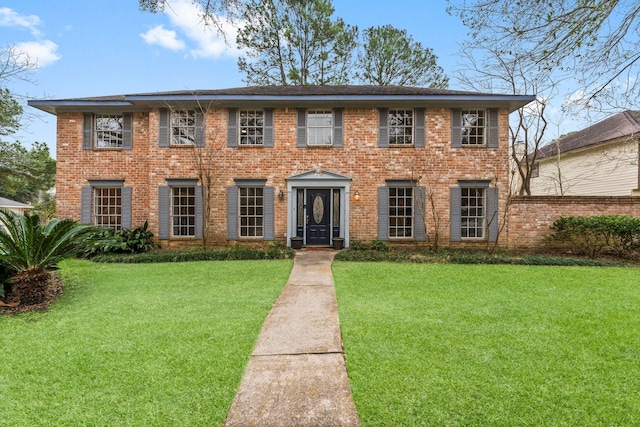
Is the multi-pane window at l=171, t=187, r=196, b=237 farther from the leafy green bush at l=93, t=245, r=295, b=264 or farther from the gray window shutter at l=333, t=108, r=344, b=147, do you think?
the gray window shutter at l=333, t=108, r=344, b=147

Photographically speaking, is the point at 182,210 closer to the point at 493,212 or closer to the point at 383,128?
the point at 383,128

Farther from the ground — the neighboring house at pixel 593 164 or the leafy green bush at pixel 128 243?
the neighboring house at pixel 593 164

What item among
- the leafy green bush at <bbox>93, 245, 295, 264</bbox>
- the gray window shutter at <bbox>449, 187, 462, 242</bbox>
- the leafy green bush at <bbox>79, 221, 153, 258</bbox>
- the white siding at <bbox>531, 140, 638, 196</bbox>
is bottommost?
the leafy green bush at <bbox>93, 245, 295, 264</bbox>

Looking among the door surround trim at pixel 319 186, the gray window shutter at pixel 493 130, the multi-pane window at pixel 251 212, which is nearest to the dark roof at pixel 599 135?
the gray window shutter at pixel 493 130

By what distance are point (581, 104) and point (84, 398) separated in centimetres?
604

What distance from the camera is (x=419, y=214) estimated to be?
11.0 meters

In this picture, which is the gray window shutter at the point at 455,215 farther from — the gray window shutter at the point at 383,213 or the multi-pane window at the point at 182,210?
the multi-pane window at the point at 182,210

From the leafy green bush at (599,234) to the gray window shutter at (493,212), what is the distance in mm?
1714

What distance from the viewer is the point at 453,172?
10961mm

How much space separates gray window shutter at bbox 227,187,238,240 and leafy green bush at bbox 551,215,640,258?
1036 centimetres

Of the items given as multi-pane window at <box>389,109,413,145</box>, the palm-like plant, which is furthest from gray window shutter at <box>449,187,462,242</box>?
the palm-like plant

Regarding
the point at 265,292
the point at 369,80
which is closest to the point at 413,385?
the point at 265,292

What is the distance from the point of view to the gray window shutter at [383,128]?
11.0m

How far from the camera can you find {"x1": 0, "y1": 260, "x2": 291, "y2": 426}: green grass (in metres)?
2.41
